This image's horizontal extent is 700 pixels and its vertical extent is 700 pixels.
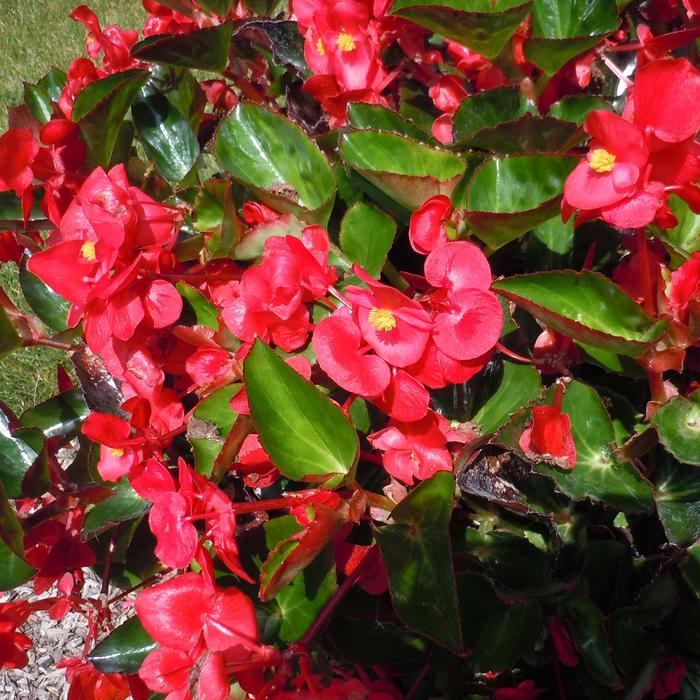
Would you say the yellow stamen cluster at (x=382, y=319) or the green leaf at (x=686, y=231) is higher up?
the yellow stamen cluster at (x=382, y=319)

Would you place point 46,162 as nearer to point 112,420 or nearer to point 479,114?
point 112,420

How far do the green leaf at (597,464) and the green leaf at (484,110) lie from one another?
0.92ft

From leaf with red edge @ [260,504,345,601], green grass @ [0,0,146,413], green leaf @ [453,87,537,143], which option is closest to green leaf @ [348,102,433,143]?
green leaf @ [453,87,537,143]

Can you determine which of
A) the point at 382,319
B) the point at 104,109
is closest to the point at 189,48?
the point at 104,109

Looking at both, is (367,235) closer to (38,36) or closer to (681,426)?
(681,426)

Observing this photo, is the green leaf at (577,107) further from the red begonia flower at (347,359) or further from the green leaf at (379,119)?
the red begonia flower at (347,359)

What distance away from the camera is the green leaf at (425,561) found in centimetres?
56

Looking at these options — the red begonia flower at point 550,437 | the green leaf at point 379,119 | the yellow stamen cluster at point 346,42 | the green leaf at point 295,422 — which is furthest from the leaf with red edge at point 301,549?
the yellow stamen cluster at point 346,42

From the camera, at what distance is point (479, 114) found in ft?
2.47

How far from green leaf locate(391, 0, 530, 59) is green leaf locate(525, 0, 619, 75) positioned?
40mm

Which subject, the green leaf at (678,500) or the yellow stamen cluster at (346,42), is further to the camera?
the yellow stamen cluster at (346,42)

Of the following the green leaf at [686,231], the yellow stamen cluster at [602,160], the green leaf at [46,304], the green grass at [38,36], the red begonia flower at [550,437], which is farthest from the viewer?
the green grass at [38,36]

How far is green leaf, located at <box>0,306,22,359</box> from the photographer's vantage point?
73 cm

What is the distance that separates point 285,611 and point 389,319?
0.34 meters
